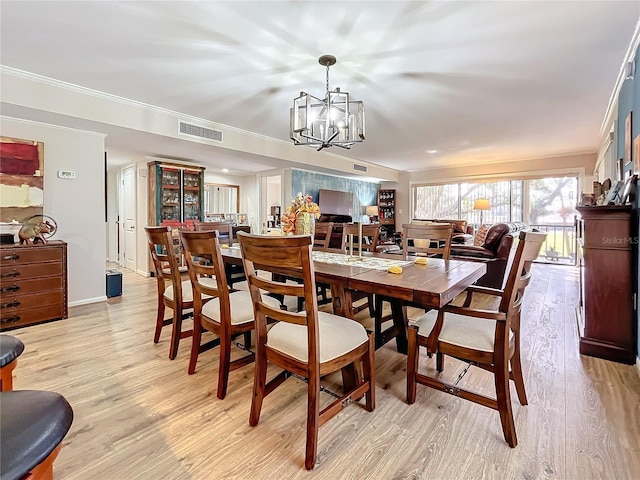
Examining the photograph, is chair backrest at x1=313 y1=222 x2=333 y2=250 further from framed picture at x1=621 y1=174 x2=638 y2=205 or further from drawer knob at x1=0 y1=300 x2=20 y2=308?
drawer knob at x1=0 y1=300 x2=20 y2=308

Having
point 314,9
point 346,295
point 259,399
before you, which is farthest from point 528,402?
point 314,9

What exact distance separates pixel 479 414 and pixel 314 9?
2661mm

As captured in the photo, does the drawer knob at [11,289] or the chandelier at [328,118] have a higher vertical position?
the chandelier at [328,118]

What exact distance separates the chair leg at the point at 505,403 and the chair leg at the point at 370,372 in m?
0.59

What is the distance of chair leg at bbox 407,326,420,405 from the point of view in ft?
5.68

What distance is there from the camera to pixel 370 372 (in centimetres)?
Answer: 170

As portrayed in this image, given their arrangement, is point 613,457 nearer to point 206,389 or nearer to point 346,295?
point 346,295

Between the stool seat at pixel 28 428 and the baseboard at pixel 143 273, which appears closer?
the stool seat at pixel 28 428

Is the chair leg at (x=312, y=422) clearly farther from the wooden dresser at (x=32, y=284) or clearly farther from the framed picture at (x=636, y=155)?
the wooden dresser at (x=32, y=284)

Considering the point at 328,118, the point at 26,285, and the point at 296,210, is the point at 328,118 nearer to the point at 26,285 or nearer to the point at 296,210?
the point at 296,210

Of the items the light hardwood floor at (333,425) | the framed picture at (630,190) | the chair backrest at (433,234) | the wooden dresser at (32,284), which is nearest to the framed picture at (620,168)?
the framed picture at (630,190)

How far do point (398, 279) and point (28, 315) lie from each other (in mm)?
3620

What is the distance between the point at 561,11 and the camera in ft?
6.93

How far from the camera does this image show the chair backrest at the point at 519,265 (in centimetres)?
143
